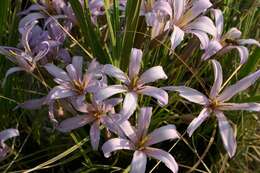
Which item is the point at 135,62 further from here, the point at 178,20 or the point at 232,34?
the point at 232,34

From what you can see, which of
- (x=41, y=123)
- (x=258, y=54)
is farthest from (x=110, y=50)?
(x=258, y=54)

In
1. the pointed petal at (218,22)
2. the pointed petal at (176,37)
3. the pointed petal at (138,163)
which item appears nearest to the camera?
the pointed petal at (138,163)

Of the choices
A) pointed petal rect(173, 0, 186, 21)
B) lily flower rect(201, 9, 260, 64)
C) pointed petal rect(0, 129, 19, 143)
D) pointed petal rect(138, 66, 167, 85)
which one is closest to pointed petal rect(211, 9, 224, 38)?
lily flower rect(201, 9, 260, 64)

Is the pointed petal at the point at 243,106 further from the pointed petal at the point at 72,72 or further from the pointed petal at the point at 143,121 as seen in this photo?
the pointed petal at the point at 72,72

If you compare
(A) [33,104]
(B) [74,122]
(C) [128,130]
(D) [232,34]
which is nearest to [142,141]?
(C) [128,130]

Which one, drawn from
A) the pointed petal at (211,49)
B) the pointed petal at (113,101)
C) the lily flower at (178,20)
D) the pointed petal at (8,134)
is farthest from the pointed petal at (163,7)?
the pointed petal at (8,134)
